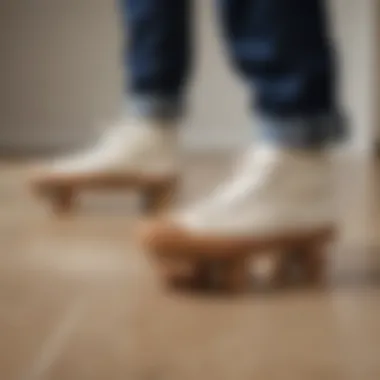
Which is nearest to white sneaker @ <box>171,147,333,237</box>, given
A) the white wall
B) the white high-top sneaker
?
the white high-top sneaker

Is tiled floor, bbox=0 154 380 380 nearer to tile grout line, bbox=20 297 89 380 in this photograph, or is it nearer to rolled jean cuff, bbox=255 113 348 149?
tile grout line, bbox=20 297 89 380

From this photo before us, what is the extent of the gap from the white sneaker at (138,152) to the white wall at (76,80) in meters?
1.13

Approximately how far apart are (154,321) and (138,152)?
0.52 m

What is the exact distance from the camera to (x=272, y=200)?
88cm

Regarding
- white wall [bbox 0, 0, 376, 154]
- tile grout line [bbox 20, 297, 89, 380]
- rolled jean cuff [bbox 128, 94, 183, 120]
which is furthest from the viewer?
white wall [bbox 0, 0, 376, 154]

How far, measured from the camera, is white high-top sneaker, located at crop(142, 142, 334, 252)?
0.87m

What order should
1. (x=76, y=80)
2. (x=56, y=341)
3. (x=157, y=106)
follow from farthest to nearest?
(x=76, y=80) < (x=157, y=106) < (x=56, y=341)

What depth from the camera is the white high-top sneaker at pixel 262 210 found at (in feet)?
2.86

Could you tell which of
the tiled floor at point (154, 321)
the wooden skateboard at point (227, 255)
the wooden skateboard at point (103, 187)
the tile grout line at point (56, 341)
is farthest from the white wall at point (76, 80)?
the tile grout line at point (56, 341)

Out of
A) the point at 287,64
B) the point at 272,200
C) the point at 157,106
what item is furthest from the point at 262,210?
the point at 157,106

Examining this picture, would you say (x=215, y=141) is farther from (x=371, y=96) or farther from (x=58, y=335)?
(x=58, y=335)

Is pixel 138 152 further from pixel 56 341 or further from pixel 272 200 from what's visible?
pixel 56 341

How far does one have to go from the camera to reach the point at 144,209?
4.56ft

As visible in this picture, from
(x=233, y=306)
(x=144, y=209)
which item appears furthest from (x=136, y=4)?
(x=233, y=306)
